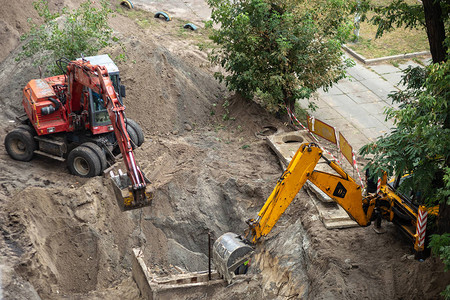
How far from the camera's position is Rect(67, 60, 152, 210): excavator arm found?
10.8m

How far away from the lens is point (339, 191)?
1016 centimetres

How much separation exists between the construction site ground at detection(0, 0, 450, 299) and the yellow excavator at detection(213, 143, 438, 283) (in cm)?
58

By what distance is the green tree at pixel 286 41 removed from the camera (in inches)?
626

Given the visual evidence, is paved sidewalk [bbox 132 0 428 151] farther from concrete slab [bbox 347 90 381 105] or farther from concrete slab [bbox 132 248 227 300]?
concrete slab [bbox 132 248 227 300]

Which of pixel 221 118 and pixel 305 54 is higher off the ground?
pixel 305 54

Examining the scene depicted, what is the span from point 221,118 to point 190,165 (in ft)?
11.8

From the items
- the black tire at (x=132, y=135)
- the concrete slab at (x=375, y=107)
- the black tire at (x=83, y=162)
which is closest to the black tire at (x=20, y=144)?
the black tire at (x=83, y=162)

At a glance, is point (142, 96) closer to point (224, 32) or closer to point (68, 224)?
point (224, 32)

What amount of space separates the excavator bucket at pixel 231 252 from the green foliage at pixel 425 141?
2.71 m

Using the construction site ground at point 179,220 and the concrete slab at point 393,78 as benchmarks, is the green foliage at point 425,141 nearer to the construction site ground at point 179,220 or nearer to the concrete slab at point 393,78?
the construction site ground at point 179,220

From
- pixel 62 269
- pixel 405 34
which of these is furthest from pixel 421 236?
pixel 405 34

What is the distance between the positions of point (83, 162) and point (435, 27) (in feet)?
31.6

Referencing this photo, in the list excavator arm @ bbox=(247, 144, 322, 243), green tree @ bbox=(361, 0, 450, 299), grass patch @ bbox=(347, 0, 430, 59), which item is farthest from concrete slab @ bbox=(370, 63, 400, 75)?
excavator arm @ bbox=(247, 144, 322, 243)

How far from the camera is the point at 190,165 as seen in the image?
14.4m
